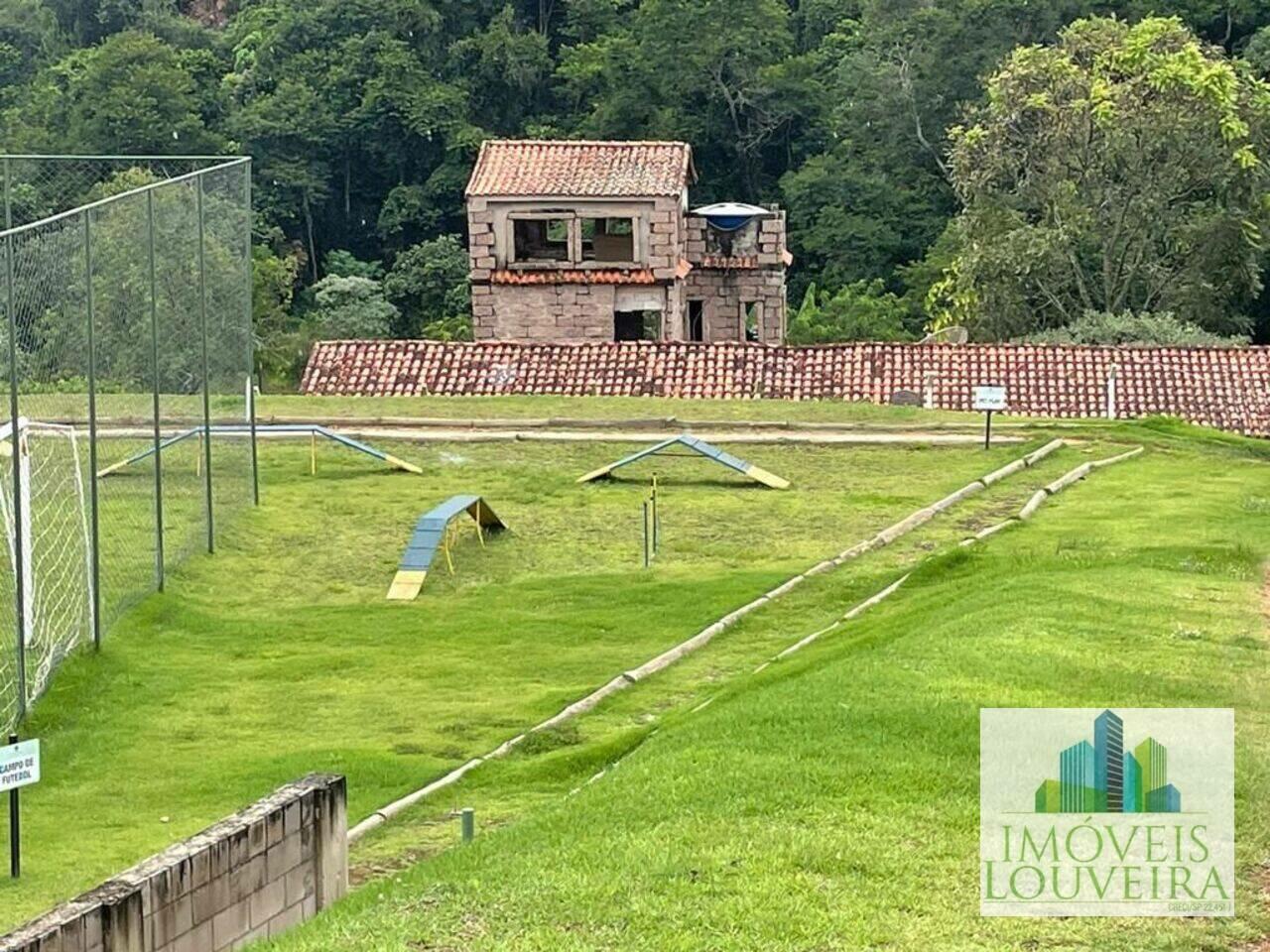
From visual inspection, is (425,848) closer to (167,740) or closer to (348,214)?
(167,740)

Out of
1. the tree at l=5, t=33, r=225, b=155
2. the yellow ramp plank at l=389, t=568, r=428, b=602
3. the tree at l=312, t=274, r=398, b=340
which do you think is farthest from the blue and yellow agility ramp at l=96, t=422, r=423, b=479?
the tree at l=5, t=33, r=225, b=155

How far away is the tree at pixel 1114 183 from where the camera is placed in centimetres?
4000

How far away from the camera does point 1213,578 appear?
17.8 metres

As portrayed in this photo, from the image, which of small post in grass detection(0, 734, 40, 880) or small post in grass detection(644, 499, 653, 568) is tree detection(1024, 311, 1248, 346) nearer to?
small post in grass detection(644, 499, 653, 568)

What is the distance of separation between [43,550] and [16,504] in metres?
1.37

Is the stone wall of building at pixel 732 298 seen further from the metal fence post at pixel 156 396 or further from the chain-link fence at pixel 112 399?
the metal fence post at pixel 156 396

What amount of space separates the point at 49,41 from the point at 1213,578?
58.6 metres

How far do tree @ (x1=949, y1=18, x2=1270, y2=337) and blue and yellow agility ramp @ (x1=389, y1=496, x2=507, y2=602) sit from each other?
19.8 meters

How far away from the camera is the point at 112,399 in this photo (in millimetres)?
19812

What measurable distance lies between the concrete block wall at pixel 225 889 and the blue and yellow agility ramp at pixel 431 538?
923 centimetres

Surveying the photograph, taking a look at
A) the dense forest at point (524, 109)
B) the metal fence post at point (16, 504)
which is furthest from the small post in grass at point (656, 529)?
the dense forest at point (524, 109)

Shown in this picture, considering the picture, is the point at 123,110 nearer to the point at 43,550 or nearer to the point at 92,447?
the point at 92,447

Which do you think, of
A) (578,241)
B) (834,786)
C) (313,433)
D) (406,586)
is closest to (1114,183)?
(578,241)

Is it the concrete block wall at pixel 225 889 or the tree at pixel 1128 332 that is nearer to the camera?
the concrete block wall at pixel 225 889
